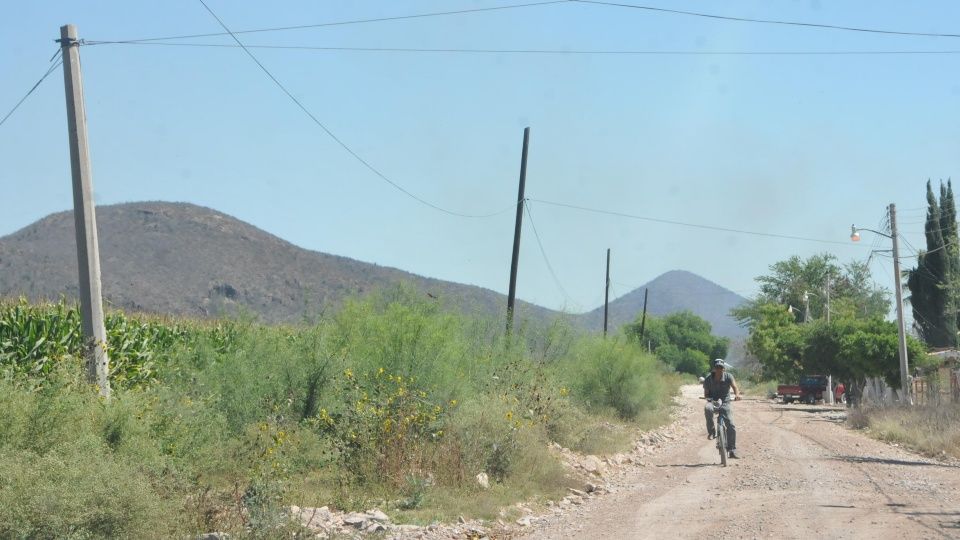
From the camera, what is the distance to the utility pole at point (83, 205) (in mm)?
14188

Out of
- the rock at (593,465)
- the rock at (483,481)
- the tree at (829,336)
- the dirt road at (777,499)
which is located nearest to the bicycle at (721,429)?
the dirt road at (777,499)

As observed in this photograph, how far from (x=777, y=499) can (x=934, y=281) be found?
63525 millimetres

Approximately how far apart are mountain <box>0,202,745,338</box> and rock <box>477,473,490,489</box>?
4419cm

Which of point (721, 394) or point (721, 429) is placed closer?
point (721, 429)

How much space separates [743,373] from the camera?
124375 mm

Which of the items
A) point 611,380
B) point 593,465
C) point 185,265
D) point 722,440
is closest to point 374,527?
point 593,465

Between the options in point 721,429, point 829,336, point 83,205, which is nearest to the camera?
point 83,205

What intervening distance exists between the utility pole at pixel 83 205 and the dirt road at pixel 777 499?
21.7ft

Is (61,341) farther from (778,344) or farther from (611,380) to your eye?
(778,344)

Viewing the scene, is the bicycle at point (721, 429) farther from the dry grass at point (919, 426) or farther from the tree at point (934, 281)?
the tree at point (934, 281)

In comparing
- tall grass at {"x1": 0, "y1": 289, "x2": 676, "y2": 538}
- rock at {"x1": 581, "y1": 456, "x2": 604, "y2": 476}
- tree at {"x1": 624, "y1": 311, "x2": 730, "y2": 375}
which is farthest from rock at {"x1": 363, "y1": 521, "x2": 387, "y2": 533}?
tree at {"x1": 624, "y1": 311, "x2": 730, "y2": 375}

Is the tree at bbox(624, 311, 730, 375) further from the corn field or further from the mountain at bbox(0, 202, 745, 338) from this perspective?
the corn field

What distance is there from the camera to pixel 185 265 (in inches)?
3017

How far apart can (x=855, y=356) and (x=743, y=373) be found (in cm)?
7645
